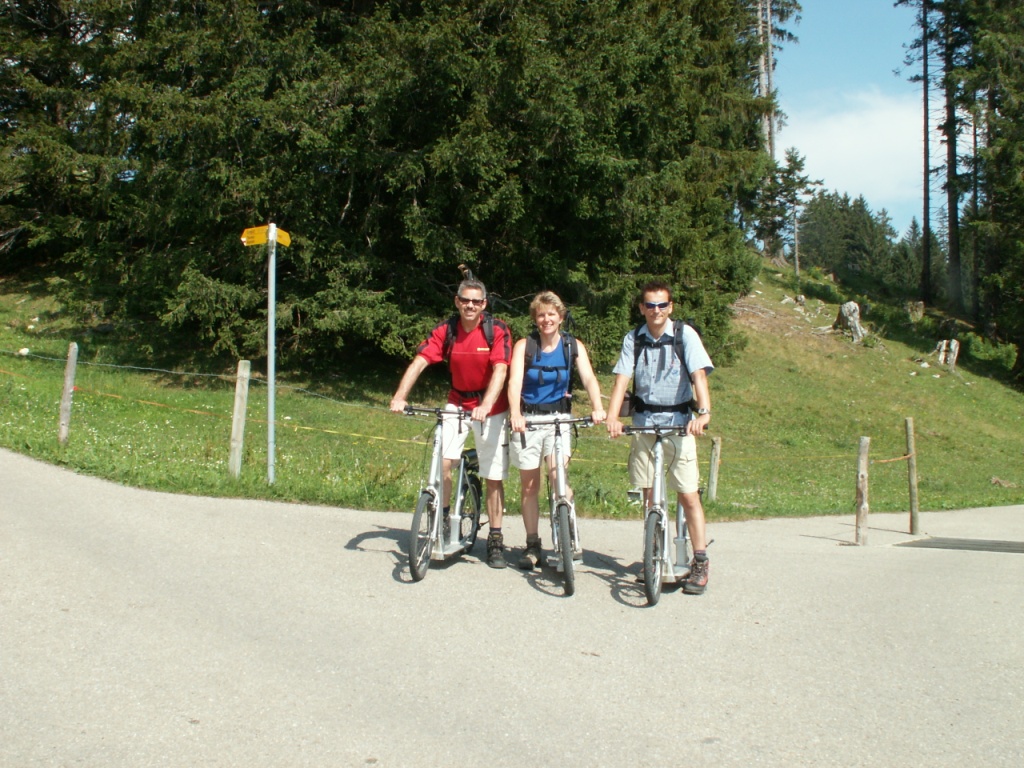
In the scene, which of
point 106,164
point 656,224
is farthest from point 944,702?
point 106,164

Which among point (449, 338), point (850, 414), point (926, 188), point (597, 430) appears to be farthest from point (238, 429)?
point (926, 188)

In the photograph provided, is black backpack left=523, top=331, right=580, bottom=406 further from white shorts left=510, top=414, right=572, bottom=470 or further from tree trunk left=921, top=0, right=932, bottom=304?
tree trunk left=921, top=0, right=932, bottom=304

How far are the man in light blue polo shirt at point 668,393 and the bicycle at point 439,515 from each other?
120 cm

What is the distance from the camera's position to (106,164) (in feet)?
74.9

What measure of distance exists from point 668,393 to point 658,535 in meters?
0.97

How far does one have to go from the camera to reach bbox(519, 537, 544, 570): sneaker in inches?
269

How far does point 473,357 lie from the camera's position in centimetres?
672

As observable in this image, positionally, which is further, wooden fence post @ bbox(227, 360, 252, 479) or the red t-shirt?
wooden fence post @ bbox(227, 360, 252, 479)

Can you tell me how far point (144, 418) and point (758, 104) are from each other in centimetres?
2510

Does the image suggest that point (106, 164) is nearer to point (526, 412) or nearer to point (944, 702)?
point (526, 412)

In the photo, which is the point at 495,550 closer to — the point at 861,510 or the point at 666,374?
the point at 666,374

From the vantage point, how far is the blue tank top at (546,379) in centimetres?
655

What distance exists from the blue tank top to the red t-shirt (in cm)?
21

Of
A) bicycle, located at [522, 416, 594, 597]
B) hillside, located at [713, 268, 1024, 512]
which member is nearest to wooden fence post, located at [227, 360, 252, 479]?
bicycle, located at [522, 416, 594, 597]
